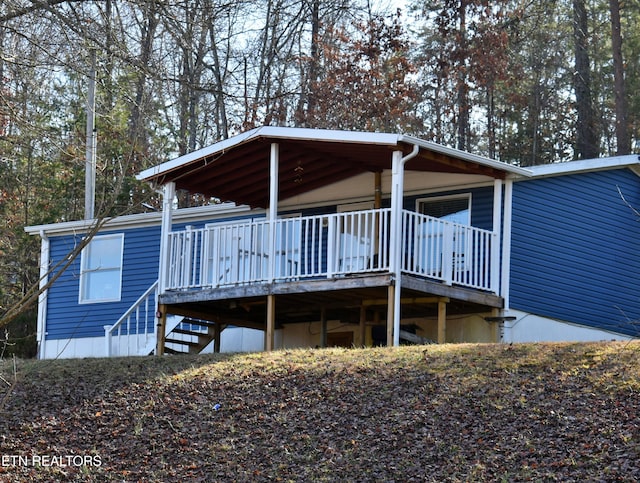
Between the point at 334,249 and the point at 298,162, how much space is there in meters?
2.37

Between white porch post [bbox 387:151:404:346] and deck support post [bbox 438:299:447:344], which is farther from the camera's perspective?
deck support post [bbox 438:299:447:344]

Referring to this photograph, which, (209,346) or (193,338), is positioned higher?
(193,338)

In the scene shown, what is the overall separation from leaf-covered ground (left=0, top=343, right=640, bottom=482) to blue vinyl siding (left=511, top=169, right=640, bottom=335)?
4144 mm

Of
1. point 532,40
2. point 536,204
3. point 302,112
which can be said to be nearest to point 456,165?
point 536,204

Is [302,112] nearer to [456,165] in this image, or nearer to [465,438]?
[456,165]

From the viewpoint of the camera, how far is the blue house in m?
16.7

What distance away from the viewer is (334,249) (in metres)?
16.5

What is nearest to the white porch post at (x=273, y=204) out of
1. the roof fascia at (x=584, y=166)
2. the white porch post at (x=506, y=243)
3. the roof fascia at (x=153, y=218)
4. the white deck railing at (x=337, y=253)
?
the white deck railing at (x=337, y=253)

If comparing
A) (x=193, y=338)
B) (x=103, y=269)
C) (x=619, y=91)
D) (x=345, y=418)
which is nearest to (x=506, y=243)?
(x=193, y=338)

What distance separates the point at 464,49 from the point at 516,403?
21.6 meters

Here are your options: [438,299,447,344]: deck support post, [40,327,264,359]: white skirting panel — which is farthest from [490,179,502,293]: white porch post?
[40,327,264,359]: white skirting panel

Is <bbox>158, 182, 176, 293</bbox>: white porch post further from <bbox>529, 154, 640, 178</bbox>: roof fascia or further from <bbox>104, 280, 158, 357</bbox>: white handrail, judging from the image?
<bbox>529, 154, 640, 178</bbox>: roof fascia

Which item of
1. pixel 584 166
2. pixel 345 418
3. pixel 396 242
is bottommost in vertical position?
pixel 345 418

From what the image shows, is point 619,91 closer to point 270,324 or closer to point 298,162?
point 298,162
